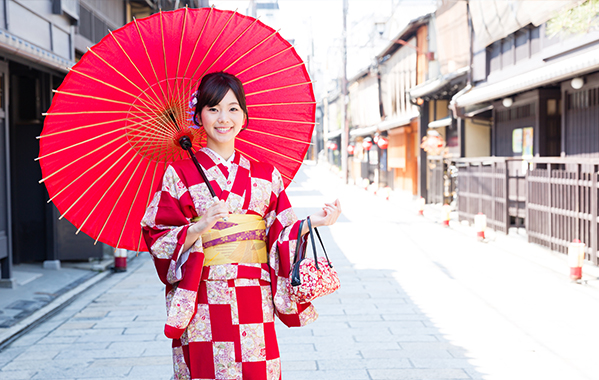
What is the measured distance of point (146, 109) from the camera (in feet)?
10.4

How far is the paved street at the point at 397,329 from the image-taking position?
5.02 meters

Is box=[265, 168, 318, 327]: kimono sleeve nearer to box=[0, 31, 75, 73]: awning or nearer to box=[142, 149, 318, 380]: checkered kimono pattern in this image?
box=[142, 149, 318, 380]: checkered kimono pattern

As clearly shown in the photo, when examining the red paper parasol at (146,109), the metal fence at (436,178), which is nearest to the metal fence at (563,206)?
the red paper parasol at (146,109)

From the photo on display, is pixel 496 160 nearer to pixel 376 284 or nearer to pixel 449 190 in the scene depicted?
pixel 449 190

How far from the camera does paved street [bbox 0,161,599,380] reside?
5.02 metres

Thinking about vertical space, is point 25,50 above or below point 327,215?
above

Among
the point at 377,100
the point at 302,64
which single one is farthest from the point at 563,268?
the point at 377,100

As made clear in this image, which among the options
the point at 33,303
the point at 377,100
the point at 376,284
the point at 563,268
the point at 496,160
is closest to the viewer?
the point at 33,303

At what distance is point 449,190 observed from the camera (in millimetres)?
20484

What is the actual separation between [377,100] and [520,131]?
67.0 feet

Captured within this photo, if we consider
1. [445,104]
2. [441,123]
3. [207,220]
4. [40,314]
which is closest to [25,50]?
[40,314]

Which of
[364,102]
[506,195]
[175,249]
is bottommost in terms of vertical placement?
[506,195]

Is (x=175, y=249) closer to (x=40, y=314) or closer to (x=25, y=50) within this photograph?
(x=40, y=314)

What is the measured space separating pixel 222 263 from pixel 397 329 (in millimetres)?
3809
